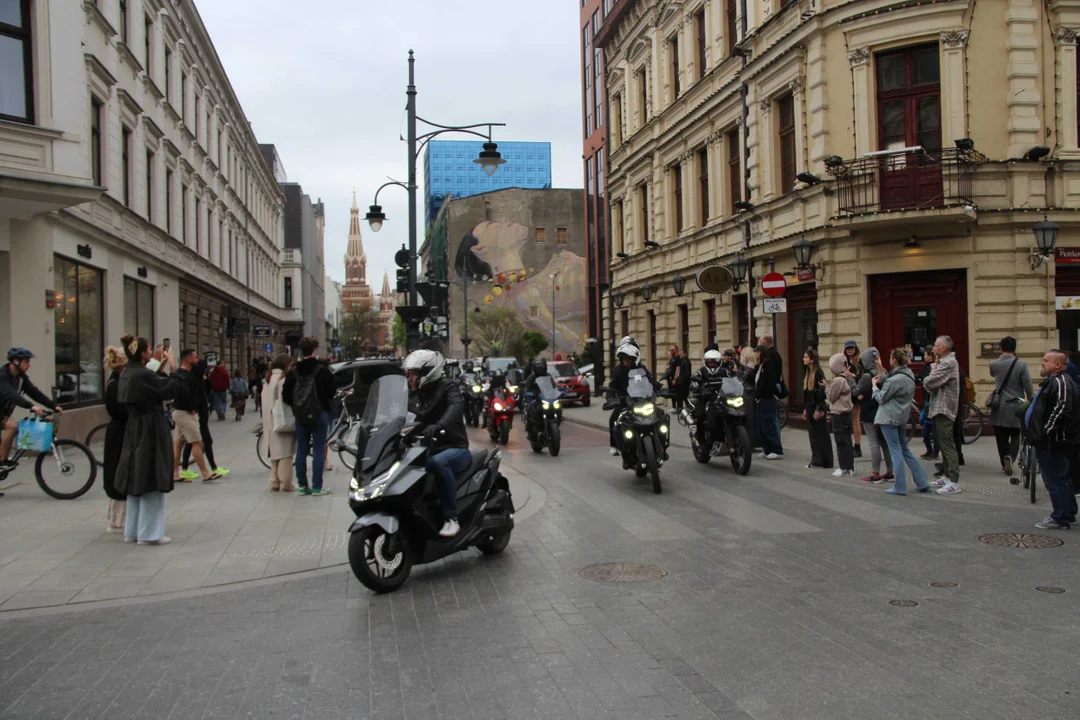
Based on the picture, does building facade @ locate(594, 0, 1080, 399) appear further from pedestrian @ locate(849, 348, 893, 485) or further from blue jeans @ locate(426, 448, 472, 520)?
blue jeans @ locate(426, 448, 472, 520)

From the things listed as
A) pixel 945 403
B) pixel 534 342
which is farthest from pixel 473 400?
pixel 534 342

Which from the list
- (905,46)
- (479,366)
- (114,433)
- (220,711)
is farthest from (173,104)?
(220,711)

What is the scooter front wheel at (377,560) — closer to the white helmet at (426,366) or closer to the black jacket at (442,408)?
the black jacket at (442,408)

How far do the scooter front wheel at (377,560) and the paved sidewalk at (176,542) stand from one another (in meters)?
1.05

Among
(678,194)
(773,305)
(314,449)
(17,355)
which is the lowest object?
(314,449)

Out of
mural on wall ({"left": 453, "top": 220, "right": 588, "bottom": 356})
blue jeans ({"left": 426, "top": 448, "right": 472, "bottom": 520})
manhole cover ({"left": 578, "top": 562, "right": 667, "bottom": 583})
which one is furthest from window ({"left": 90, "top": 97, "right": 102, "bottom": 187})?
mural on wall ({"left": 453, "top": 220, "right": 588, "bottom": 356})

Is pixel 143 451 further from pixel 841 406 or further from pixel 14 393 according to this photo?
pixel 841 406

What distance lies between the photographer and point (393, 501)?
21.1ft

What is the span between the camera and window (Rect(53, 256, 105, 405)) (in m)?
17.7

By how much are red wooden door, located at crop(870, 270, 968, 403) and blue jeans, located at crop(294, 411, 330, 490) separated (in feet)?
37.5

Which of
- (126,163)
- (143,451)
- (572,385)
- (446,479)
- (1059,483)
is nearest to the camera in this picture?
(446,479)

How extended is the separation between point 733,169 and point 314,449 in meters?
16.5

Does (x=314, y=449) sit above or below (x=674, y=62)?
below

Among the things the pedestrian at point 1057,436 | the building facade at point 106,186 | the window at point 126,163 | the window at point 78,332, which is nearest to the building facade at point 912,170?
the pedestrian at point 1057,436
